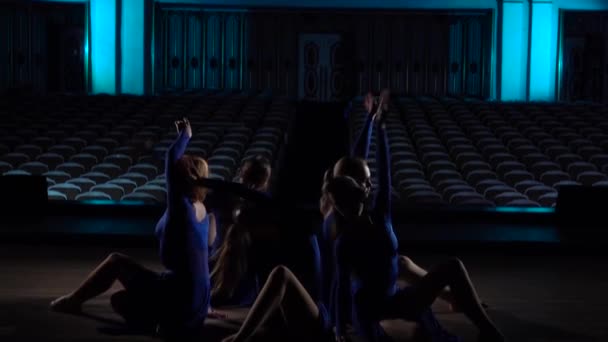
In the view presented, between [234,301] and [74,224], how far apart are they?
2.32 meters

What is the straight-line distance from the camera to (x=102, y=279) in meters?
3.69

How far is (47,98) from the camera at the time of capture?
43.0ft

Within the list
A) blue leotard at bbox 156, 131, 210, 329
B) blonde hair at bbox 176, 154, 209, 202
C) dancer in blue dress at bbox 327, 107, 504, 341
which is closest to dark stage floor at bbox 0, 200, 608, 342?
blue leotard at bbox 156, 131, 210, 329

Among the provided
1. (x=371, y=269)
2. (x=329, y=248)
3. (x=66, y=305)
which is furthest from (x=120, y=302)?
(x=371, y=269)

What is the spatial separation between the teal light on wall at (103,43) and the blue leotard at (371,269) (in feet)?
40.4

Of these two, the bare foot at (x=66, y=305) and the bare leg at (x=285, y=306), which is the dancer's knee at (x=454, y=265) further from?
the bare foot at (x=66, y=305)

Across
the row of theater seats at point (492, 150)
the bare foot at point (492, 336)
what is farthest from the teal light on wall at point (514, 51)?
the bare foot at point (492, 336)

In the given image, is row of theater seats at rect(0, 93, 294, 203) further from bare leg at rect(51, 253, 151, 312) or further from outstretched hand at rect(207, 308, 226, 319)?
outstretched hand at rect(207, 308, 226, 319)

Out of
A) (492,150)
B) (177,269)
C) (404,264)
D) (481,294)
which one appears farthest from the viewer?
(492,150)

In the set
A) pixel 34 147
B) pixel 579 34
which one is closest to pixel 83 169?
pixel 34 147

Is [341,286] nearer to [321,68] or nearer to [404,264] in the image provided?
[404,264]

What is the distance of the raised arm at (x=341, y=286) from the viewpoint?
318 cm

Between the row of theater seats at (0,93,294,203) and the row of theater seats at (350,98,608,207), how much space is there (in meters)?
1.48

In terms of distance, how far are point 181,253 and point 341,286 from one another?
70cm
